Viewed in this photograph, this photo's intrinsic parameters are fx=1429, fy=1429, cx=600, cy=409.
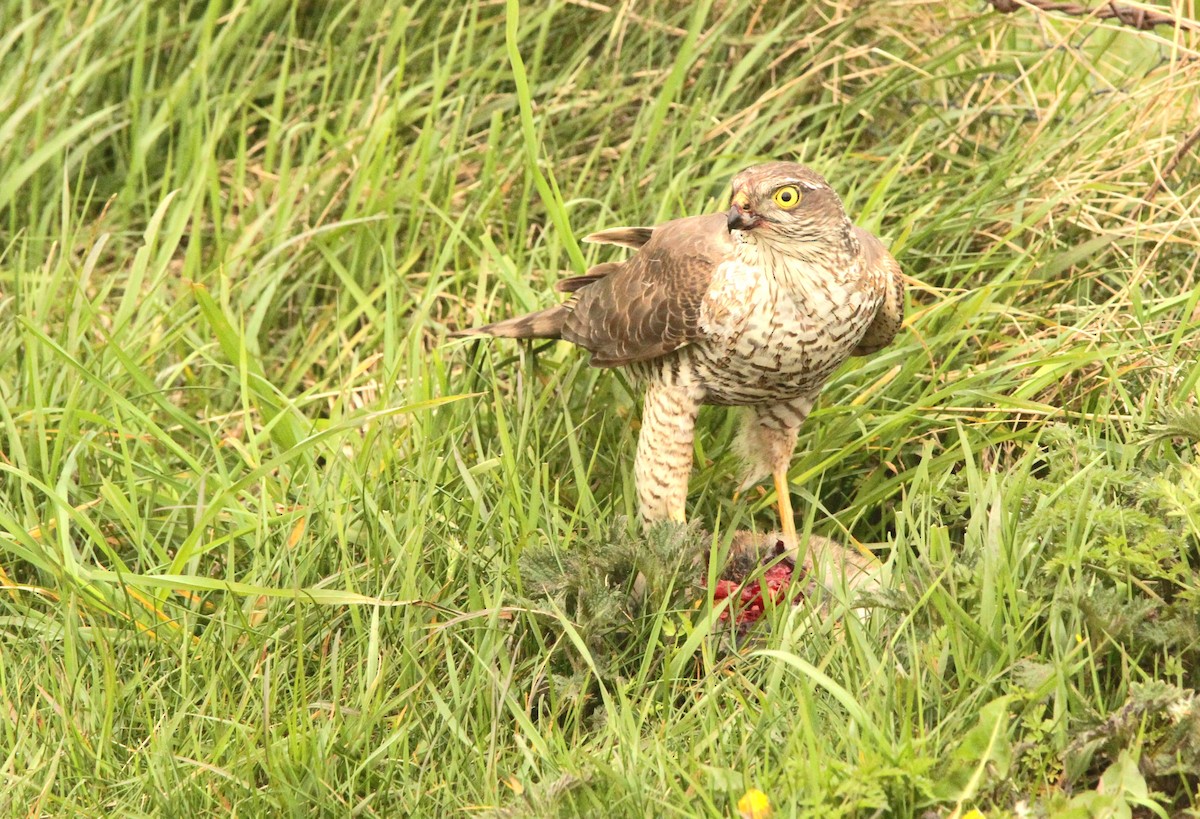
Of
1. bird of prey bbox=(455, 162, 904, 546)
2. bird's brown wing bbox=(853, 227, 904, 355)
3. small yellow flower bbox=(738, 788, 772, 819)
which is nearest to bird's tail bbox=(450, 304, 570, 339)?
bird of prey bbox=(455, 162, 904, 546)

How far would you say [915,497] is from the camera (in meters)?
3.68

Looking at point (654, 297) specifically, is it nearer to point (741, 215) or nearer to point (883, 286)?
point (741, 215)

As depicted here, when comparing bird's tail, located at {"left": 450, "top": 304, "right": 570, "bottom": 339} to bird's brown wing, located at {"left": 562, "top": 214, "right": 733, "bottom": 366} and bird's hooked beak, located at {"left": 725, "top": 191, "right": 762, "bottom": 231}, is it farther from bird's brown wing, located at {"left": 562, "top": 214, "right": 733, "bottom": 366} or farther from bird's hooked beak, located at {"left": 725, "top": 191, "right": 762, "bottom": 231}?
bird's hooked beak, located at {"left": 725, "top": 191, "right": 762, "bottom": 231}

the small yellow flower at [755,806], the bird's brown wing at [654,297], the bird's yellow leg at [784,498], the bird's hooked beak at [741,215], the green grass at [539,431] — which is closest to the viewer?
the small yellow flower at [755,806]

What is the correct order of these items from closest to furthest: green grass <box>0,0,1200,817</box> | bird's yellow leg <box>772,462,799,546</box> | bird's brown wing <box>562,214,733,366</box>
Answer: green grass <box>0,0,1200,817</box>, bird's brown wing <box>562,214,733,366</box>, bird's yellow leg <box>772,462,799,546</box>

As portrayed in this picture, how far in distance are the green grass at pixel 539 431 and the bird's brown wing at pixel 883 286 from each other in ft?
0.82

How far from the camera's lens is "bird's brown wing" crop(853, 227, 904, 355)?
367cm

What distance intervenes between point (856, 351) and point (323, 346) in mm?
1822

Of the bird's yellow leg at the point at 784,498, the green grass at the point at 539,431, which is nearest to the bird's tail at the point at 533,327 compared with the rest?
the green grass at the point at 539,431

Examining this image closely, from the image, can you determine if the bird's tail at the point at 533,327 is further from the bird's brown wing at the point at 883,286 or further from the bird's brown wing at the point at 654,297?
the bird's brown wing at the point at 883,286

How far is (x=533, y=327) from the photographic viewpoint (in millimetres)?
4168

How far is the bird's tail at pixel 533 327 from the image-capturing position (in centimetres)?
414

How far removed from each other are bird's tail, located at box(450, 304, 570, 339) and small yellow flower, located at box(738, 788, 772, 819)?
5.88 feet

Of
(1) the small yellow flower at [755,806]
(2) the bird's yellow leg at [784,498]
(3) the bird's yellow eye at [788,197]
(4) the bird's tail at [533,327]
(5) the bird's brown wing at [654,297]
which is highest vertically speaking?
(3) the bird's yellow eye at [788,197]
